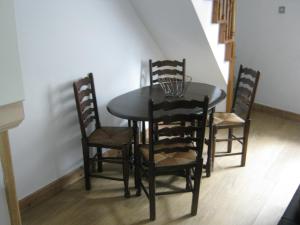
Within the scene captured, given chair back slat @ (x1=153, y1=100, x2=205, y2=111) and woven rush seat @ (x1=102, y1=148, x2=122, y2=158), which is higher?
chair back slat @ (x1=153, y1=100, x2=205, y2=111)

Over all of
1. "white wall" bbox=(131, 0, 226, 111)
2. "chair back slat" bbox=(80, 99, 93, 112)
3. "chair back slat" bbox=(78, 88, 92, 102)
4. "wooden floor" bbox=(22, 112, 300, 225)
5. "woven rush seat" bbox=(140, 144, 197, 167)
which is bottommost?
"wooden floor" bbox=(22, 112, 300, 225)

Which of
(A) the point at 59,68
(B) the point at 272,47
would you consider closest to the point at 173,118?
(A) the point at 59,68

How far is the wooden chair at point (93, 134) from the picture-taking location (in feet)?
8.43

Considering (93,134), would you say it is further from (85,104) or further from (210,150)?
(210,150)

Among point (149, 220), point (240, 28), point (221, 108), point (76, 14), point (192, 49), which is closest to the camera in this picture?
point (149, 220)

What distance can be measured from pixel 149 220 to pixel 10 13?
1.81 metres

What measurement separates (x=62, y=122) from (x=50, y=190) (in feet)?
1.89

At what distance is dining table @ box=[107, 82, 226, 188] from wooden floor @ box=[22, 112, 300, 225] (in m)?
0.44

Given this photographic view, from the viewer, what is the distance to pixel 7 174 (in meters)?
1.32

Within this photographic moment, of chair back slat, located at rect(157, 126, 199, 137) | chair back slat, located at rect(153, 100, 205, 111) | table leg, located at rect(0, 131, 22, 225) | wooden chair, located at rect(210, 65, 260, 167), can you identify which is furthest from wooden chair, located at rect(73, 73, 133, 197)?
table leg, located at rect(0, 131, 22, 225)

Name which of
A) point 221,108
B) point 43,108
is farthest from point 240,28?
point 43,108

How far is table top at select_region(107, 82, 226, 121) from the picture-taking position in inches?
97.3

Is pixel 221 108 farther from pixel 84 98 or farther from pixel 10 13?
pixel 10 13

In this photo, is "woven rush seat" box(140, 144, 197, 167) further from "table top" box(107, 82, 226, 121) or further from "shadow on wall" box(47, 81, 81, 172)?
"shadow on wall" box(47, 81, 81, 172)
